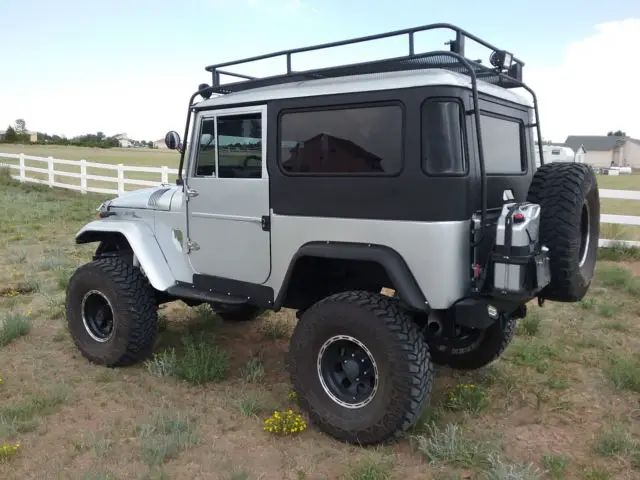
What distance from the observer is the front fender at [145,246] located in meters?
4.62

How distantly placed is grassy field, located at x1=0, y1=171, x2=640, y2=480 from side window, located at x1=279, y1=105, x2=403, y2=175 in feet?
5.67

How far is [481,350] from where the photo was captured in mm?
4668

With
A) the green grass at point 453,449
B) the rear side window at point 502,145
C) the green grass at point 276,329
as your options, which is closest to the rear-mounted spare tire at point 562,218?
the rear side window at point 502,145

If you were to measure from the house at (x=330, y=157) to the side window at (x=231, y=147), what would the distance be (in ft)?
1.13

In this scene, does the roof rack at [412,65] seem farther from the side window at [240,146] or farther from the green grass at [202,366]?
A: the green grass at [202,366]

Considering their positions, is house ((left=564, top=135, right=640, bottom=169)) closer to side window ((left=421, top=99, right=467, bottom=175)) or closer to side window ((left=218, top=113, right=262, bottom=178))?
side window ((left=218, top=113, right=262, bottom=178))

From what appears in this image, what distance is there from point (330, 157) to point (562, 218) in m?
1.50

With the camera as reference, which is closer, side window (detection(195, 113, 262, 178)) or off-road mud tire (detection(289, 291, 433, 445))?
off-road mud tire (detection(289, 291, 433, 445))

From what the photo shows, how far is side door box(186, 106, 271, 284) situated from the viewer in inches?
163

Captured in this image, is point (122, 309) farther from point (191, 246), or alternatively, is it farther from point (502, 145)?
point (502, 145)

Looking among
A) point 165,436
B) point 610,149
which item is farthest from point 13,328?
point 610,149

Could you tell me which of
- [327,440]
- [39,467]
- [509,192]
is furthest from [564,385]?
[39,467]

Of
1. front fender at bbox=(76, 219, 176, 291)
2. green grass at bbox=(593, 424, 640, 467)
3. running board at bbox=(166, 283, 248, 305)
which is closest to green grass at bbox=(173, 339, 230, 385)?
running board at bbox=(166, 283, 248, 305)

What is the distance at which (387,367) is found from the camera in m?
3.41
